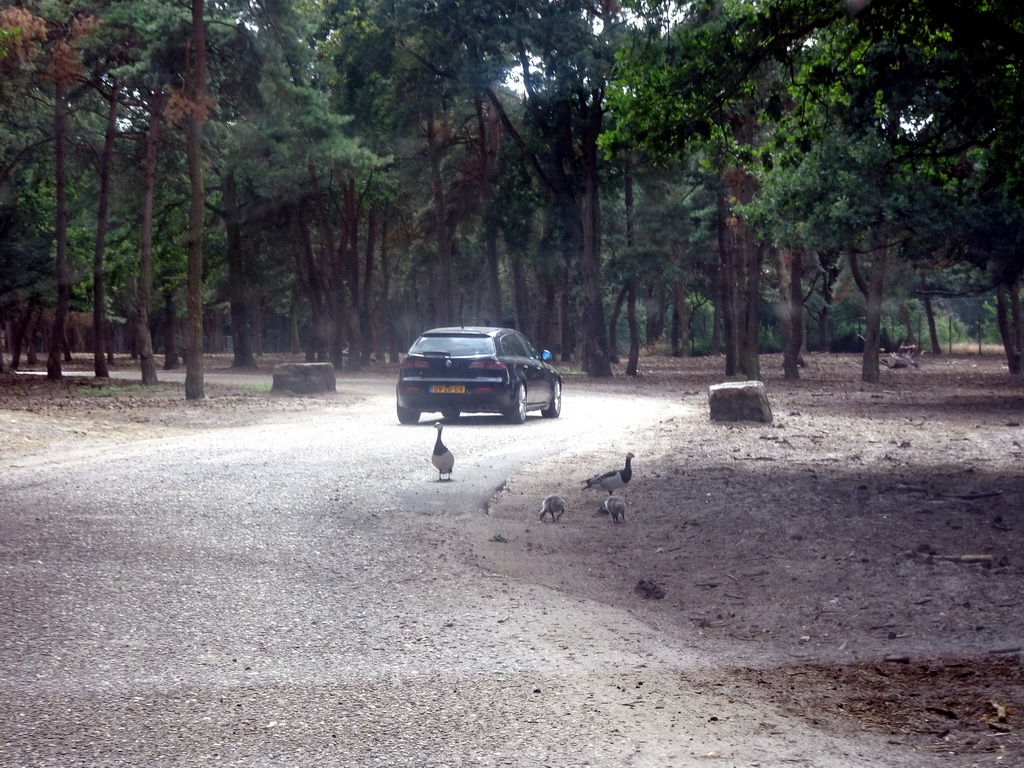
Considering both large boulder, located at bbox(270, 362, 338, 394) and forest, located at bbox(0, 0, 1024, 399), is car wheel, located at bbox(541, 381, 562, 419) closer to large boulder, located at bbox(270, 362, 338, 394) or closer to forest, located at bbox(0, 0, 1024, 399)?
forest, located at bbox(0, 0, 1024, 399)

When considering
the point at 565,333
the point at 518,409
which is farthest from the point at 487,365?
the point at 565,333

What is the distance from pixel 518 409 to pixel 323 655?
538 inches

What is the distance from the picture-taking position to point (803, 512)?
9.59 m

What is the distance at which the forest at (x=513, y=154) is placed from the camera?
48.0 feet

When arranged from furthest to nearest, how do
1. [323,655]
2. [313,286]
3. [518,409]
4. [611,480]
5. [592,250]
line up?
[313,286], [592,250], [518,409], [611,480], [323,655]

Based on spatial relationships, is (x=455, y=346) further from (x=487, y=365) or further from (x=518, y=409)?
(x=518, y=409)

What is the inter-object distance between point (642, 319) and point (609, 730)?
83.3 m

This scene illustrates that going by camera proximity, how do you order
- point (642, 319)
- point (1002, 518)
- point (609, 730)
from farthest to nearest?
point (642, 319) → point (1002, 518) → point (609, 730)

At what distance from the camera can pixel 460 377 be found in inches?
740

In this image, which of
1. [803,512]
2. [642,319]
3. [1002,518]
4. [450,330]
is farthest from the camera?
[642,319]

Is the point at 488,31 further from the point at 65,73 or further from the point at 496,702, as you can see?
the point at 496,702

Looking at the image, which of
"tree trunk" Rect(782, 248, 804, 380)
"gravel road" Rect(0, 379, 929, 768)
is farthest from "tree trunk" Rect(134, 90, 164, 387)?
"gravel road" Rect(0, 379, 929, 768)

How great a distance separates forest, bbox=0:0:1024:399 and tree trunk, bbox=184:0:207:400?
80mm

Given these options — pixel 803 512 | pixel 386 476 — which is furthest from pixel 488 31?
pixel 803 512
